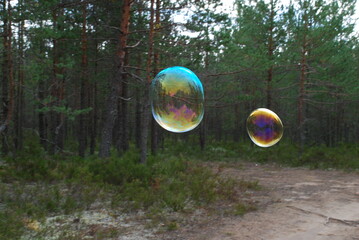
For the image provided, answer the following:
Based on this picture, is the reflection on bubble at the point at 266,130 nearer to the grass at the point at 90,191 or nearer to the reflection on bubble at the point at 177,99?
the grass at the point at 90,191

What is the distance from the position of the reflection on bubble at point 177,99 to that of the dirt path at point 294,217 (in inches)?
86.1

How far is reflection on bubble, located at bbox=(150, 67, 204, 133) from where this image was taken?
21.6 feet

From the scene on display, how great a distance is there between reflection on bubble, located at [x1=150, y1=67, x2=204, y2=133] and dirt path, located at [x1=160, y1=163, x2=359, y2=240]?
7.17 ft

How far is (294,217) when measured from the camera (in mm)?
6953

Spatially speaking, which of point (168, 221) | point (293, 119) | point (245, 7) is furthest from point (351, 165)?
point (293, 119)

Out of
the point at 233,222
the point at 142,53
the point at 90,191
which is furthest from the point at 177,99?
the point at 142,53

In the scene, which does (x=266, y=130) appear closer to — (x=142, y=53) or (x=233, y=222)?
(x=233, y=222)

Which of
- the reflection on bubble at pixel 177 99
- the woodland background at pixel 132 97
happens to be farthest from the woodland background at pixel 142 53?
the reflection on bubble at pixel 177 99

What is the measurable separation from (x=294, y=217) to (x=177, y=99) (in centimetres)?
368

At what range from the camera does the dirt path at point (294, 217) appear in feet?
18.8

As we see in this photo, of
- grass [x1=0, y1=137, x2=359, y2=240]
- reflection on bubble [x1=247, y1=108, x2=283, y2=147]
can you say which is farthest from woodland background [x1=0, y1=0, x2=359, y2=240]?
reflection on bubble [x1=247, y1=108, x2=283, y2=147]

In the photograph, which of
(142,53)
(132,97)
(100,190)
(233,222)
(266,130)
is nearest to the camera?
(233,222)

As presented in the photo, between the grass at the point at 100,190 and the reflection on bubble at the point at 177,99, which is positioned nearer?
the grass at the point at 100,190

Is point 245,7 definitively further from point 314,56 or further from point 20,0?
point 20,0
